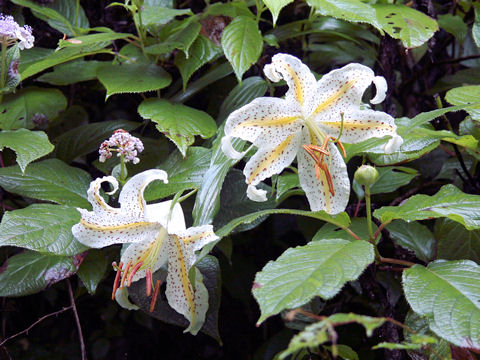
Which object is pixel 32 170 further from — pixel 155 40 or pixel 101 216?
pixel 155 40

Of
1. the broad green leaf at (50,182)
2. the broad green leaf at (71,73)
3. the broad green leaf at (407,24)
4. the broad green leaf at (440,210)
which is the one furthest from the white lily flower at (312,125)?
the broad green leaf at (71,73)

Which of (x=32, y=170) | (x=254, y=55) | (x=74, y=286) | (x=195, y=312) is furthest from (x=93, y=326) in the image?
(x=254, y=55)

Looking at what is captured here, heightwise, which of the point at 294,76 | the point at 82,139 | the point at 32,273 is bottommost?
the point at 32,273

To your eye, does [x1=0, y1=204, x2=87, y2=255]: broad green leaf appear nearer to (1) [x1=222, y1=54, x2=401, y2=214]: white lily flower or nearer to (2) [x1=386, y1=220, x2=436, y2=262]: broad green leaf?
(1) [x1=222, y1=54, x2=401, y2=214]: white lily flower

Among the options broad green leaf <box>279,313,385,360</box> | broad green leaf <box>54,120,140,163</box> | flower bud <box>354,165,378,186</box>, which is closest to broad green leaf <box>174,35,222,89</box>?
broad green leaf <box>54,120,140,163</box>

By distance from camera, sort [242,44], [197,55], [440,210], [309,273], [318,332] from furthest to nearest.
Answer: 1. [197,55]
2. [242,44]
3. [440,210]
4. [309,273]
5. [318,332]

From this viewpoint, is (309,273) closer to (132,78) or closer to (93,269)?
(93,269)

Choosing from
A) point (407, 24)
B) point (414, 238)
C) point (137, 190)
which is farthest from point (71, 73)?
point (414, 238)

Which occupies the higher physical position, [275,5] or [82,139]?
[275,5]

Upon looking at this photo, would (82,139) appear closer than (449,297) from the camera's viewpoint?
No
